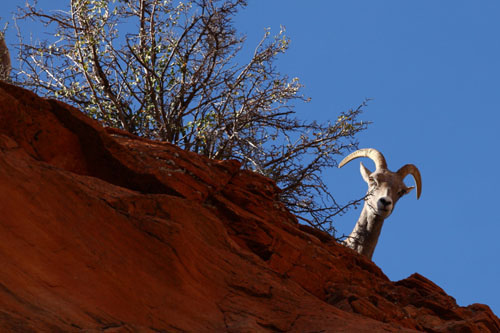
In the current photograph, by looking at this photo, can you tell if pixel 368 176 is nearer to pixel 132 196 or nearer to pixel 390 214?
pixel 390 214

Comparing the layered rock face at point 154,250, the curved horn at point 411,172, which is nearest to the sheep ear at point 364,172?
the curved horn at point 411,172

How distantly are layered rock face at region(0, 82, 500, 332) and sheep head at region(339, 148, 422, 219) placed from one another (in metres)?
6.40

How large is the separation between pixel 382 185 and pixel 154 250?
10.8 meters

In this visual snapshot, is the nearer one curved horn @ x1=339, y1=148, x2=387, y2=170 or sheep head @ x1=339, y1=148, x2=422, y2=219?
sheep head @ x1=339, y1=148, x2=422, y2=219

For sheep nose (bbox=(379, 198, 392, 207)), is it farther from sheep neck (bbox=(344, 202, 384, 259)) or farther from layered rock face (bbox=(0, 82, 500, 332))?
layered rock face (bbox=(0, 82, 500, 332))

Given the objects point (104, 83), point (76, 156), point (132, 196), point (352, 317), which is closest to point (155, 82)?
point (104, 83)

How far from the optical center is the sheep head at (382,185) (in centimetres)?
1525

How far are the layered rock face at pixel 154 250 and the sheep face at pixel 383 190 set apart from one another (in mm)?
6376

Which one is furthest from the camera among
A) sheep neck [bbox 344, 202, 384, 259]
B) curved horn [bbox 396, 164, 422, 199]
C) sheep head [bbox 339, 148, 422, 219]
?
curved horn [bbox 396, 164, 422, 199]

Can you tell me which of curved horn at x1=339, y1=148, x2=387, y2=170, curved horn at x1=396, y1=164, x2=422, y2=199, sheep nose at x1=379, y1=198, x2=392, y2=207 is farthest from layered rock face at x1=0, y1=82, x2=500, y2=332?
curved horn at x1=396, y1=164, x2=422, y2=199

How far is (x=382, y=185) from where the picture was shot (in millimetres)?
15750

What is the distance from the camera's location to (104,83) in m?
12.5

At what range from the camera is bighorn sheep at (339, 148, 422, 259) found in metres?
15.2

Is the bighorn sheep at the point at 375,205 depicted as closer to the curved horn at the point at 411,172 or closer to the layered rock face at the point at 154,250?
the curved horn at the point at 411,172
